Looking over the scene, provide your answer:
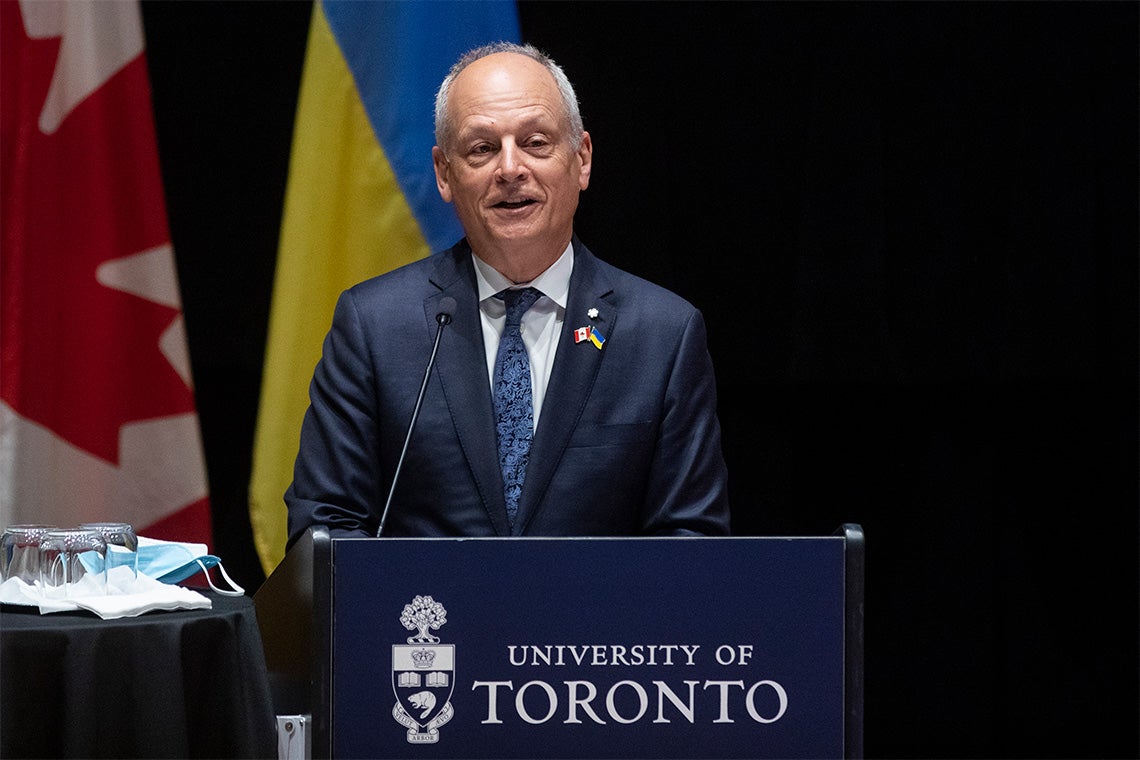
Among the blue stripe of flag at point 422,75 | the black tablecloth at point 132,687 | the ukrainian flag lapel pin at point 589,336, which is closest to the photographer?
the black tablecloth at point 132,687

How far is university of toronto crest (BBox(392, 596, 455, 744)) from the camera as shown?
1.73 metres

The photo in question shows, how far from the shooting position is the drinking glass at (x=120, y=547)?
2.17 m

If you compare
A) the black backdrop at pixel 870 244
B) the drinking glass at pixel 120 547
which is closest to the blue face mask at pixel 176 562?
the drinking glass at pixel 120 547

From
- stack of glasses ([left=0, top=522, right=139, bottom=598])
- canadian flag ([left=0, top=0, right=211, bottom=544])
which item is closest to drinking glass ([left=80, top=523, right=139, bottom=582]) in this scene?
stack of glasses ([left=0, top=522, right=139, bottom=598])

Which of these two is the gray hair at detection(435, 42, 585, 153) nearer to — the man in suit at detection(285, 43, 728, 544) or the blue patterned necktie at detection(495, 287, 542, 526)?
the man in suit at detection(285, 43, 728, 544)

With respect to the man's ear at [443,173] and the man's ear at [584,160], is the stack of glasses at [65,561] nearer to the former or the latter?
the man's ear at [443,173]

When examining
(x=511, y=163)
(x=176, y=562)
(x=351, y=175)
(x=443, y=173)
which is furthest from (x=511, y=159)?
(x=351, y=175)

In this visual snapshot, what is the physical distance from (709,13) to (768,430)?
1116 millimetres

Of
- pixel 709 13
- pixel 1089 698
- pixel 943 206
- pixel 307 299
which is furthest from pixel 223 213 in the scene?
pixel 1089 698

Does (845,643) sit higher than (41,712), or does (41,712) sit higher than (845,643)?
(845,643)

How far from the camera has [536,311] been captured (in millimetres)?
2635

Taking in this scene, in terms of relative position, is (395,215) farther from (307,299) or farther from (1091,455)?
(1091,455)

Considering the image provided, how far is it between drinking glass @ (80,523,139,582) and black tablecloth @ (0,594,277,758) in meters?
0.12

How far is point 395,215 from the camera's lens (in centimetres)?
348
